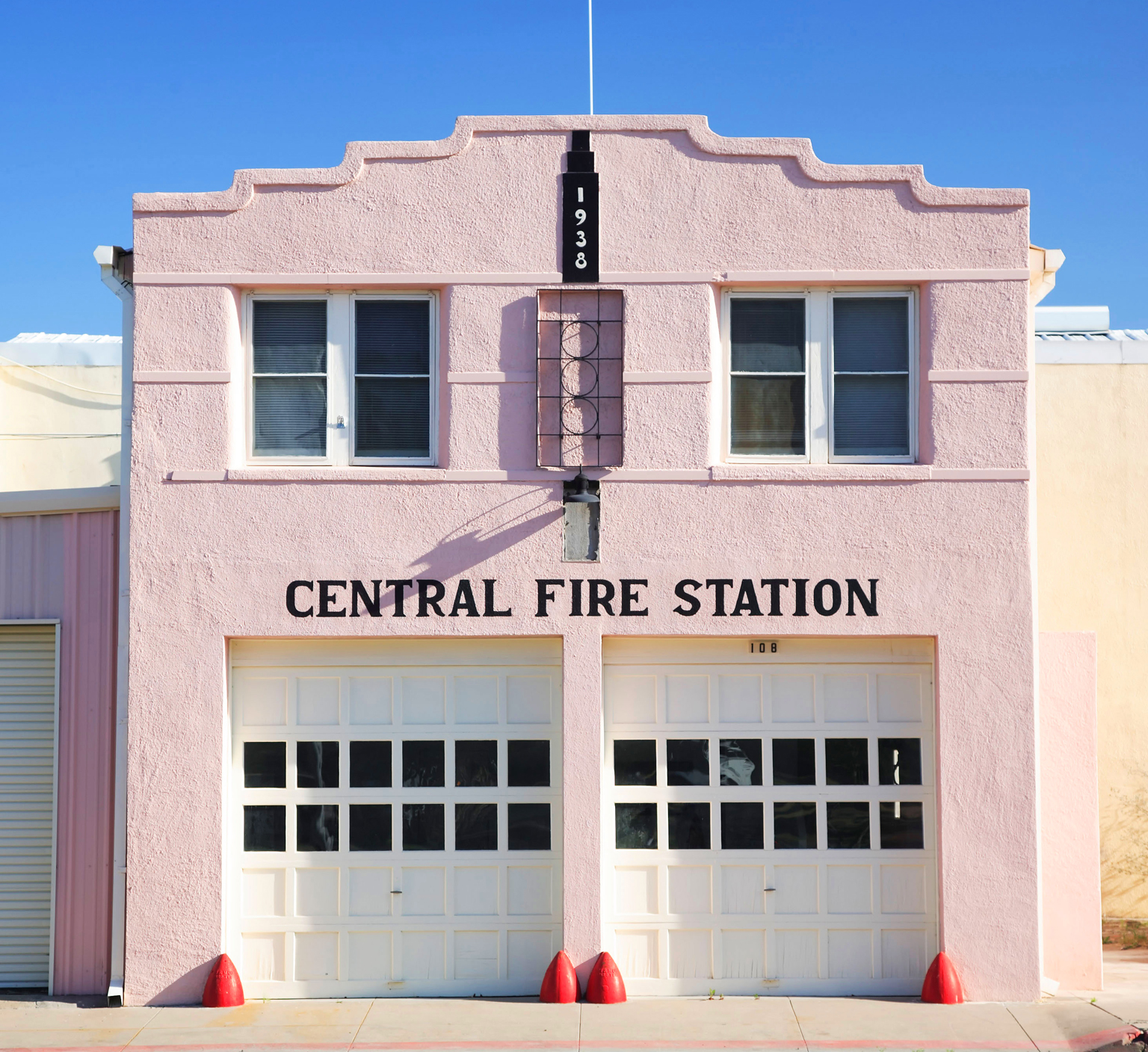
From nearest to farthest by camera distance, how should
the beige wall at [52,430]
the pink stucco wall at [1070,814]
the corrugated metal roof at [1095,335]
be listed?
1. the pink stucco wall at [1070,814]
2. the corrugated metal roof at [1095,335]
3. the beige wall at [52,430]

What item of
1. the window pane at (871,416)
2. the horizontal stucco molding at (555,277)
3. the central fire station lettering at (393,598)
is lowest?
the central fire station lettering at (393,598)

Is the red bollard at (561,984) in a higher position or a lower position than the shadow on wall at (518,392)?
lower

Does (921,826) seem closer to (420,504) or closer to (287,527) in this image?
(420,504)

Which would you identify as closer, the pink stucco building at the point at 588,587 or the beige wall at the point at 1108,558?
the pink stucco building at the point at 588,587

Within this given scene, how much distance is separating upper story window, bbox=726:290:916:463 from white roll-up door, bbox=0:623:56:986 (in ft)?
19.8

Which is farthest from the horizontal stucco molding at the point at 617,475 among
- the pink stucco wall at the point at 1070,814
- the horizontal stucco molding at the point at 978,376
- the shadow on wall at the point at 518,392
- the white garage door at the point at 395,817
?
the pink stucco wall at the point at 1070,814

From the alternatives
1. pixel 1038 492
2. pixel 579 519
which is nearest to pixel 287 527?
pixel 579 519

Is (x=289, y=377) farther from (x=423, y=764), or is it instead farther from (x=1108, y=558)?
(x=1108, y=558)

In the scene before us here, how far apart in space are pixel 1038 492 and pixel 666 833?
5.81 metres

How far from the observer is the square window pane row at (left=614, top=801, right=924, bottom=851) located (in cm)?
932

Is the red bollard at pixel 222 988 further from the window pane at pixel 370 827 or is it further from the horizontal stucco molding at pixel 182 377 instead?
the horizontal stucco molding at pixel 182 377

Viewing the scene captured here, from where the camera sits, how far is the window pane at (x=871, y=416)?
9500mm

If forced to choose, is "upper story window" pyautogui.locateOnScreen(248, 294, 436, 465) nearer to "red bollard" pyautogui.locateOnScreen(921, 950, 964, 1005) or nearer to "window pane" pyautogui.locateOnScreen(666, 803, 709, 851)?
"window pane" pyautogui.locateOnScreen(666, 803, 709, 851)

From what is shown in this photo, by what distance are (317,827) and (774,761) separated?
3.73m
